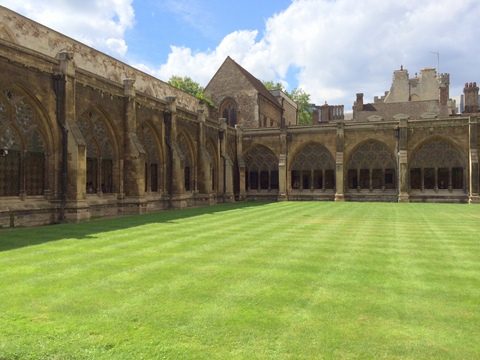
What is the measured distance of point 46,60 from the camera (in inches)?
642

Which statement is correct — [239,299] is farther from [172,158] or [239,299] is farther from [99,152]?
[172,158]

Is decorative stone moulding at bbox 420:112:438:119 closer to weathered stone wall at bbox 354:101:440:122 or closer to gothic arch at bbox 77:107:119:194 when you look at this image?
weathered stone wall at bbox 354:101:440:122

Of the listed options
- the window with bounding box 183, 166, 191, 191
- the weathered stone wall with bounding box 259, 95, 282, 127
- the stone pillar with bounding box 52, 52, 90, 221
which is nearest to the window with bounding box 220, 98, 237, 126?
the weathered stone wall with bounding box 259, 95, 282, 127

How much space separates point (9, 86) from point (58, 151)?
2.99m

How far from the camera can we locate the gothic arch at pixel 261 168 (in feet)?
122

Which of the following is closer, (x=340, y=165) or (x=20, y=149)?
(x=20, y=149)

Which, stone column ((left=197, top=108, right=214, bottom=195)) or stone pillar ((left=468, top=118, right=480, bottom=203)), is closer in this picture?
stone column ((left=197, top=108, right=214, bottom=195))

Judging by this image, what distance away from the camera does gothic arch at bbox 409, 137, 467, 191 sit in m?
31.6

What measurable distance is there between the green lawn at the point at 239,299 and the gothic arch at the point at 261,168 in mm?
26567

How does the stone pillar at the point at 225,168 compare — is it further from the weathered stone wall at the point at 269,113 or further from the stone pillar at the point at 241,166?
the weathered stone wall at the point at 269,113

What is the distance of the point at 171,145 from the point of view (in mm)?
24984

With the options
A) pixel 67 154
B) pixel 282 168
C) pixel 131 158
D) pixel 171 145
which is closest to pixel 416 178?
pixel 282 168

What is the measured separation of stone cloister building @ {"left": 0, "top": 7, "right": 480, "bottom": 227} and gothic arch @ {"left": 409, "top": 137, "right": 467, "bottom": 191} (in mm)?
77

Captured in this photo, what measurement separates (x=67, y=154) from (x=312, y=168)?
23.0 meters
